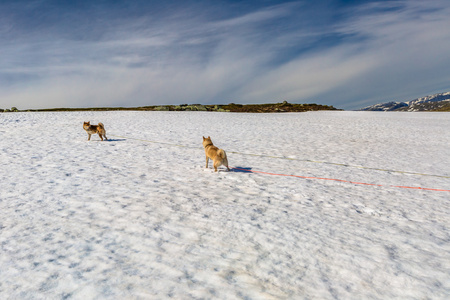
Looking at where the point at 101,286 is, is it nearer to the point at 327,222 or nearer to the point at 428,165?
the point at 327,222

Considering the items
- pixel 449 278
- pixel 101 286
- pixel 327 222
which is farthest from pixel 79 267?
pixel 449 278

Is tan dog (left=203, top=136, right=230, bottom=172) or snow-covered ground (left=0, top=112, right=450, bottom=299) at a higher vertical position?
tan dog (left=203, top=136, right=230, bottom=172)

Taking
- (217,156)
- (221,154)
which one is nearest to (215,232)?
(221,154)

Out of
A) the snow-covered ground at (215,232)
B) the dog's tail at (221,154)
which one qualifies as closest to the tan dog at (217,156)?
the dog's tail at (221,154)

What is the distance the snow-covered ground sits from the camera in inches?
136

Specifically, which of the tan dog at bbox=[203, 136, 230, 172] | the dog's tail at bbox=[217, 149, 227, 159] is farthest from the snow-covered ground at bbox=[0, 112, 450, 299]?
the dog's tail at bbox=[217, 149, 227, 159]

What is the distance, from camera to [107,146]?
46.1ft

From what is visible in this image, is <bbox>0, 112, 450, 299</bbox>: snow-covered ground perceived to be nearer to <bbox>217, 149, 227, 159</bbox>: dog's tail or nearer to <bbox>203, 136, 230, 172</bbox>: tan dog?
<bbox>203, 136, 230, 172</bbox>: tan dog

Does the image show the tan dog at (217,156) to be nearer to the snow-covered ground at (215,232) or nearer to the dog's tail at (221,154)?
the dog's tail at (221,154)

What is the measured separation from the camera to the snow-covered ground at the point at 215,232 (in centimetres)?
346

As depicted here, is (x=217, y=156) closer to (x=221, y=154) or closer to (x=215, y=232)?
(x=221, y=154)

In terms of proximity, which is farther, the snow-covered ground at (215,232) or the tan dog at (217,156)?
the tan dog at (217,156)

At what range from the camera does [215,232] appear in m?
4.90

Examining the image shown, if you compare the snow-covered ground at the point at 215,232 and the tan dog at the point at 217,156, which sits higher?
the tan dog at the point at 217,156
